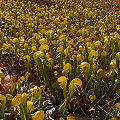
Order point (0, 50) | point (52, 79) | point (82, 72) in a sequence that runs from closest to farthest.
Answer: point (52, 79) < point (82, 72) < point (0, 50)

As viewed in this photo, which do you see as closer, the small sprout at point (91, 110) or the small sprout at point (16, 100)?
the small sprout at point (16, 100)

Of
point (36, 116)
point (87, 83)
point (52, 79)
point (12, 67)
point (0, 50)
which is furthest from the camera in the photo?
point (0, 50)

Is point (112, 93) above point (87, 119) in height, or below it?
above

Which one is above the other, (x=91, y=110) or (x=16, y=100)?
(x=16, y=100)

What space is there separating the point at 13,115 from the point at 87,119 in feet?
2.06

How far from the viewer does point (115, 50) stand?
198 cm

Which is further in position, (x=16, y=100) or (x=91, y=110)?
(x=91, y=110)

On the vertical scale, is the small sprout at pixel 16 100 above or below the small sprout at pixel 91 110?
above

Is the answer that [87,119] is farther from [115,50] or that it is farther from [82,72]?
[115,50]

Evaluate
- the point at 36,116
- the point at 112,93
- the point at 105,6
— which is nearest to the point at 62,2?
the point at 105,6

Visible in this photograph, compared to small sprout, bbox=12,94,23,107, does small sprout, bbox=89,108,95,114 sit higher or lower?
lower

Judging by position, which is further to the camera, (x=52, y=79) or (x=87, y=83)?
(x=52, y=79)

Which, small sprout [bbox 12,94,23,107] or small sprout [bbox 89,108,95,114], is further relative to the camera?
small sprout [bbox 89,108,95,114]

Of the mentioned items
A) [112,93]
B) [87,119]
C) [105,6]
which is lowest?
[87,119]
